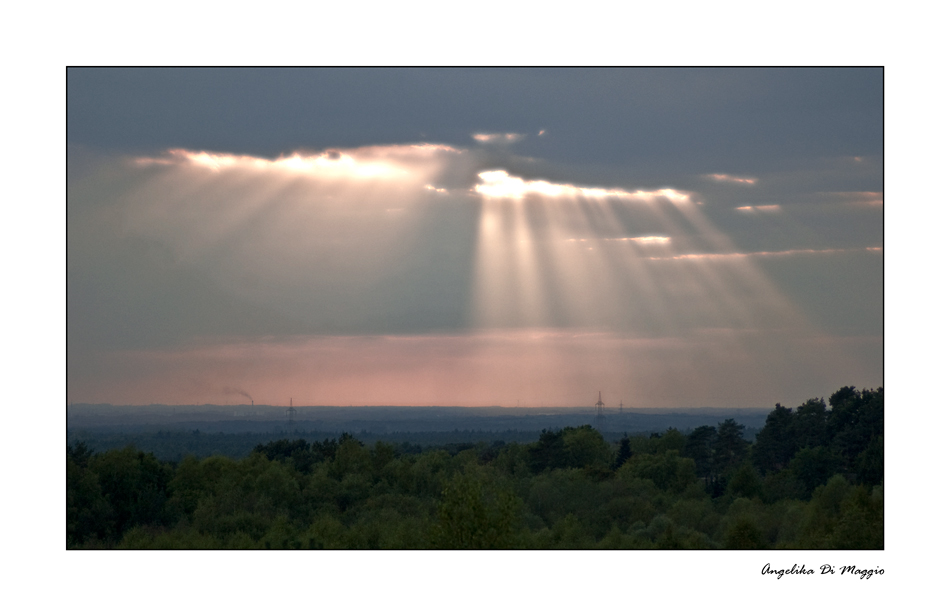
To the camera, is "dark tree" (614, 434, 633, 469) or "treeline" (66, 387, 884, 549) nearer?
"treeline" (66, 387, 884, 549)

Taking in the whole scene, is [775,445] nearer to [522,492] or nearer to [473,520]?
[522,492]

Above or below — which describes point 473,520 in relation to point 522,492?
above

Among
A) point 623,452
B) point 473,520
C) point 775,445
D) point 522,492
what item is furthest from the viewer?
point 623,452

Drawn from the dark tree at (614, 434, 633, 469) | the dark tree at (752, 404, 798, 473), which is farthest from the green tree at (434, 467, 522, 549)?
the dark tree at (752, 404, 798, 473)

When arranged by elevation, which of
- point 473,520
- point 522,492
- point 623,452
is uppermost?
point 473,520

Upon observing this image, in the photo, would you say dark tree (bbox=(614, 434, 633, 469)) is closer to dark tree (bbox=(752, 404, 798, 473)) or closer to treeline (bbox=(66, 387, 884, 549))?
treeline (bbox=(66, 387, 884, 549))

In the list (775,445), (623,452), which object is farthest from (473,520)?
(623,452)
